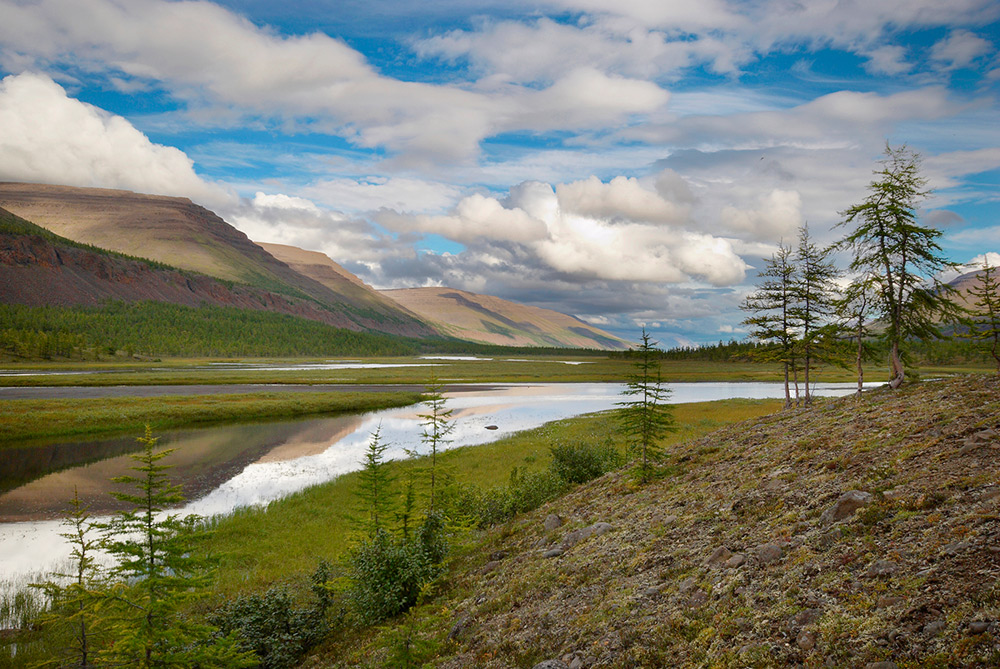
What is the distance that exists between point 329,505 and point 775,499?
2462 centimetres

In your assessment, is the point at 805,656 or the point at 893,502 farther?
the point at 893,502

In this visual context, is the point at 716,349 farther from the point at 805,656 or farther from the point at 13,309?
the point at 13,309

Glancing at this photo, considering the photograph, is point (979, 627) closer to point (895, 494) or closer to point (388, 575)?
point (895, 494)

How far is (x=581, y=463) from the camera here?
69.8ft

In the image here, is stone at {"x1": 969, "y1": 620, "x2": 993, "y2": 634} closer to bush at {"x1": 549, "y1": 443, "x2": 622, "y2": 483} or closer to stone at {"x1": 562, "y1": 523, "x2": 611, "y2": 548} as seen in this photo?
stone at {"x1": 562, "y1": 523, "x2": 611, "y2": 548}

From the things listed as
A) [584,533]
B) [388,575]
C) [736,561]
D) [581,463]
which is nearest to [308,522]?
[581,463]

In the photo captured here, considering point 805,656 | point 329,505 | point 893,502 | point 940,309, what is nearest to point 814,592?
point 805,656

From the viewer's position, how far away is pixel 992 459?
7.43m

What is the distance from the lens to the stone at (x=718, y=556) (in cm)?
779

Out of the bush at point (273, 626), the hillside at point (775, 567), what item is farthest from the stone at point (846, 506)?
the bush at point (273, 626)

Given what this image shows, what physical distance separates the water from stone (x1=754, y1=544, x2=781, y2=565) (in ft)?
84.2

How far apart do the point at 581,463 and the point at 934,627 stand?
16.9 m

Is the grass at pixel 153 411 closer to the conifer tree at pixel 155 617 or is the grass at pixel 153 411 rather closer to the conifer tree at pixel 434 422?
the conifer tree at pixel 434 422

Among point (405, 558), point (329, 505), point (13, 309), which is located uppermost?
point (13, 309)
